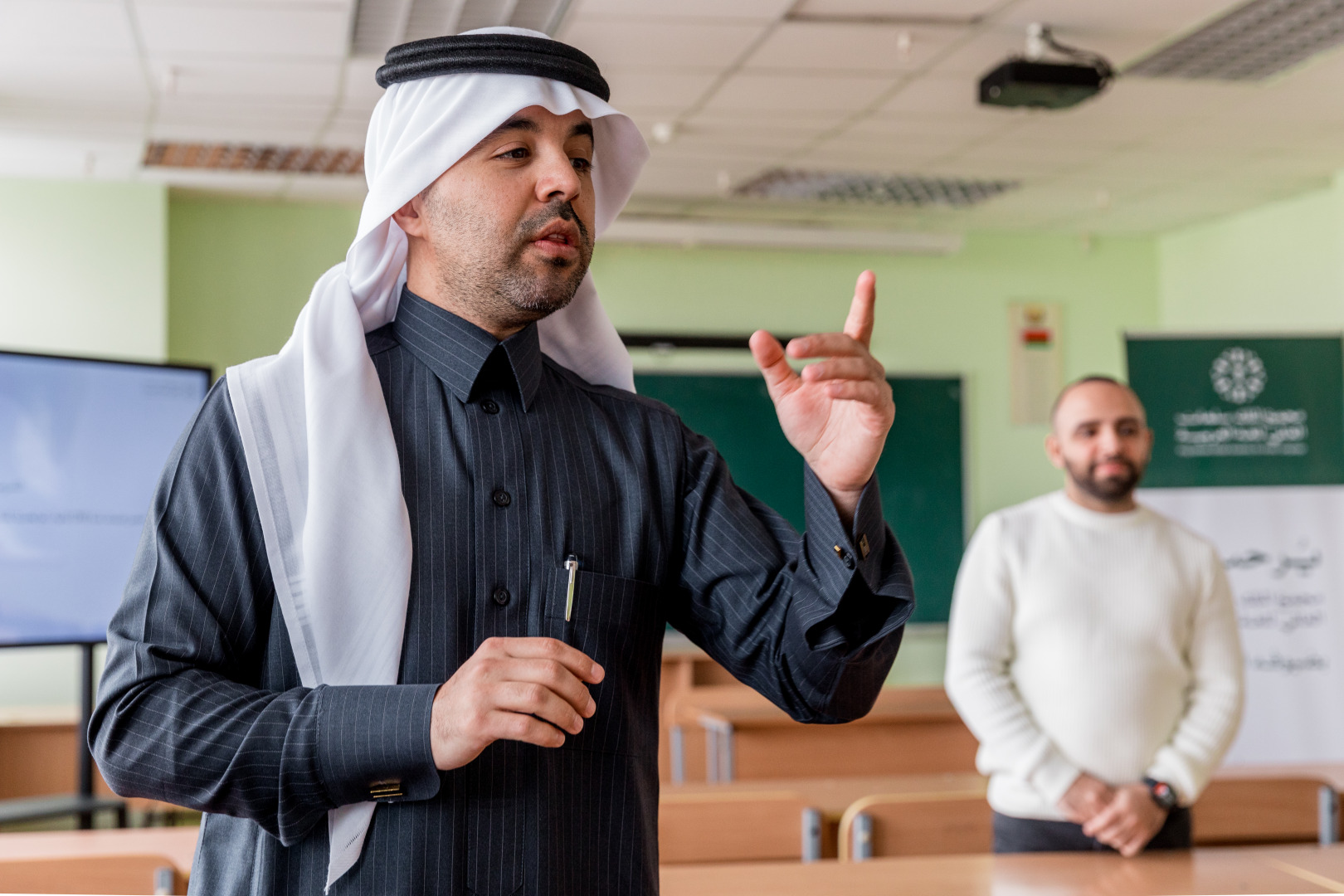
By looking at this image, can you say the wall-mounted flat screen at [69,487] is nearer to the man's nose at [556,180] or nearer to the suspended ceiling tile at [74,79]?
the suspended ceiling tile at [74,79]

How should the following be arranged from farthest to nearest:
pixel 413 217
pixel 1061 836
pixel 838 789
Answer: pixel 838 789 < pixel 1061 836 < pixel 413 217

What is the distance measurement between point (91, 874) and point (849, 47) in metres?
3.85

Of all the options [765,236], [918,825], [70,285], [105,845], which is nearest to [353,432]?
[105,845]

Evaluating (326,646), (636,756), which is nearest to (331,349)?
(326,646)

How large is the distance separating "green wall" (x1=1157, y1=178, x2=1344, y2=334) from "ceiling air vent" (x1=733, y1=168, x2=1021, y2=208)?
1.61m

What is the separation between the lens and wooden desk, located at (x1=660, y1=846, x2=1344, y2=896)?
234 cm

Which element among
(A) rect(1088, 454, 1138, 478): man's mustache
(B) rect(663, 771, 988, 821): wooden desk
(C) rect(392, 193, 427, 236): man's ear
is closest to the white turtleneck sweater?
(A) rect(1088, 454, 1138, 478): man's mustache

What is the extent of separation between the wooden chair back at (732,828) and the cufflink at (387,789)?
180 cm

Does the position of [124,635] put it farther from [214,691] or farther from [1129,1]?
[1129,1]

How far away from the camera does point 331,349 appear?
51.6 inches

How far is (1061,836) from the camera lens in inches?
119

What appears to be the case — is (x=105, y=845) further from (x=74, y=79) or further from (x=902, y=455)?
(x=902, y=455)

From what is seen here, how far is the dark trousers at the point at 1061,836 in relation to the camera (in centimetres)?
300

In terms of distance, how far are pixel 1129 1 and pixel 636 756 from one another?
4.01m
